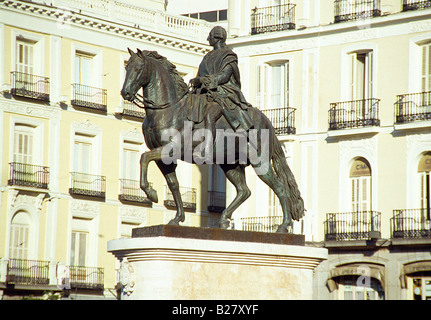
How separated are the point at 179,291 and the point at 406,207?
23539 mm

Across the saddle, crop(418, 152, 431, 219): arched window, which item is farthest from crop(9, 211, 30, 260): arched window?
the saddle

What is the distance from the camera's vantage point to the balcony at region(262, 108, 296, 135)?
4376 cm

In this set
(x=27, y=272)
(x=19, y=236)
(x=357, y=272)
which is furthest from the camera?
(x=19, y=236)

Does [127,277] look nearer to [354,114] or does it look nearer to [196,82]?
Result: [196,82]

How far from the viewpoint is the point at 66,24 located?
46.2 meters

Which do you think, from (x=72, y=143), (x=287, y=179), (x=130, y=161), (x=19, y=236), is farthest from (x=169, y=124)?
(x=130, y=161)

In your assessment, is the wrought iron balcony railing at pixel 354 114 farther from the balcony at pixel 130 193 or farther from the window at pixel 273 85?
the balcony at pixel 130 193

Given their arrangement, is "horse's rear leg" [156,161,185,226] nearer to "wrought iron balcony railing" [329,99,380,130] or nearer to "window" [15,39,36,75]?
"wrought iron balcony railing" [329,99,380,130]

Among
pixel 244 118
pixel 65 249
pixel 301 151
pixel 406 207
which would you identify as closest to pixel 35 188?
pixel 65 249

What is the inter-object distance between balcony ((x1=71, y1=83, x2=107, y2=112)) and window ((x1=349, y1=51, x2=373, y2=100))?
34.2ft

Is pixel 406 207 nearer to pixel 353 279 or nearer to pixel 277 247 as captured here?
pixel 353 279

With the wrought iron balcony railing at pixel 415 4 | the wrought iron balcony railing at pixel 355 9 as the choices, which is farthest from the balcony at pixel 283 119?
the wrought iron balcony railing at pixel 415 4

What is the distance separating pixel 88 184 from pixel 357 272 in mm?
11745

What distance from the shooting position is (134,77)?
62.0 ft
